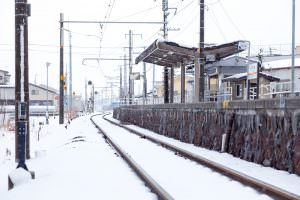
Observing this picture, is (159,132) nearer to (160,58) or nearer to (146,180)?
(160,58)

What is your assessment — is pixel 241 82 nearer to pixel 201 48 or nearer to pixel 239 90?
pixel 239 90

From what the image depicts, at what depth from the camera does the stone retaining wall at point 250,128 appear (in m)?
10.5

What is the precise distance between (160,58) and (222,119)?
1377cm

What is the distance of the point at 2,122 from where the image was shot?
106ft

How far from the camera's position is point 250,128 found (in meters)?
12.8

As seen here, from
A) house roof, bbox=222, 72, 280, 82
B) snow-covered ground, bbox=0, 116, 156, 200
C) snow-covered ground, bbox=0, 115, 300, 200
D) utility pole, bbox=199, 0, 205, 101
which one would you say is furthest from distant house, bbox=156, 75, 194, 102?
snow-covered ground, bbox=0, 116, 156, 200

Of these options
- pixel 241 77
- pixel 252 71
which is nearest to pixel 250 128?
pixel 252 71

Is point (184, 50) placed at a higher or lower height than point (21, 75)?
higher

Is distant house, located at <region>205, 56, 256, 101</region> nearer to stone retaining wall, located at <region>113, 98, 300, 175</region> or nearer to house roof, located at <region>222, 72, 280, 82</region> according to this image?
house roof, located at <region>222, 72, 280, 82</region>

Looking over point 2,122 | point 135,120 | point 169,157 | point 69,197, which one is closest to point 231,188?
point 69,197

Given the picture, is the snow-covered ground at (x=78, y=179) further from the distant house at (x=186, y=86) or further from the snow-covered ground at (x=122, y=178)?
the distant house at (x=186, y=86)

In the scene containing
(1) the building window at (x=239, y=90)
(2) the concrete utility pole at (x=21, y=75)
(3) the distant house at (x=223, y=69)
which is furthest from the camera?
(1) the building window at (x=239, y=90)

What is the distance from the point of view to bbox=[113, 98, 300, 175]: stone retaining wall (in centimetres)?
1051

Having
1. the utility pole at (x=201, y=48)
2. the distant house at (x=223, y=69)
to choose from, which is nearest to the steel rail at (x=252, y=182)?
the utility pole at (x=201, y=48)
